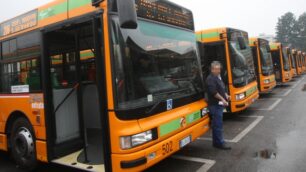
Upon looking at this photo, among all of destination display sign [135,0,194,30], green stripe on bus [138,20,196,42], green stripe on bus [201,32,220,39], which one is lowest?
green stripe on bus [138,20,196,42]

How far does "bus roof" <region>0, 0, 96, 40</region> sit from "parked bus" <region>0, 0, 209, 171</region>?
0.02m

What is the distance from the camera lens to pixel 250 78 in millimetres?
9672

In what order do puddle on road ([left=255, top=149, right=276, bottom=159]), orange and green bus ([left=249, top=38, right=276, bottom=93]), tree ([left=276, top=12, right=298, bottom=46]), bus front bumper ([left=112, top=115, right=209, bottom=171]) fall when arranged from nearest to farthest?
bus front bumper ([left=112, top=115, right=209, bottom=171]), puddle on road ([left=255, top=149, right=276, bottom=159]), orange and green bus ([left=249, top=38, right=276, bottom=93]), tree ([left=276, top=12, right=298, bottom=46])

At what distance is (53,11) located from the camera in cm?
477

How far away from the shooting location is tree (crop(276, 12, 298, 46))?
91.4 meters

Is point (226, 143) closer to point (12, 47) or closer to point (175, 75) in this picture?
point (175, 75)

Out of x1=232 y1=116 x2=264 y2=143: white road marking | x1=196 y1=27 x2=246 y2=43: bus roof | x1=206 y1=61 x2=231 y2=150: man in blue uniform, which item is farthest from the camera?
x1=196 y1=27 x2=246 y2=43: bus roof

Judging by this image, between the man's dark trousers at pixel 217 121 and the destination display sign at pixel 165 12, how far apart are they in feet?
5.45

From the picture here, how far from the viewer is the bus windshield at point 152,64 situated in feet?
12.6

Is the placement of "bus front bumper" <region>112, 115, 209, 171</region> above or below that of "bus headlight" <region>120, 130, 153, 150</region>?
below

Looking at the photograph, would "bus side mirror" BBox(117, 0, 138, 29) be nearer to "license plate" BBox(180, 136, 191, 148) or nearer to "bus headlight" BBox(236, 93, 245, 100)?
"license plate" BBox(180, 136, 191, 148)

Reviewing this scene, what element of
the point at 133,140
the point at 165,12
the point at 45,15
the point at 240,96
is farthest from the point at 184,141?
the point at 240,96

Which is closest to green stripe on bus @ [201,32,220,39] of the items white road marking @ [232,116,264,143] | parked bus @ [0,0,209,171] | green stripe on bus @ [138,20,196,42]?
white road marking @ [232,116,264,143]

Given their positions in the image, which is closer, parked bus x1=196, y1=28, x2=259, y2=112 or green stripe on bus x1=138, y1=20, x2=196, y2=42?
green stripe on bus x1=138, y1=20, x2=196, y2=42
